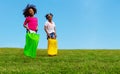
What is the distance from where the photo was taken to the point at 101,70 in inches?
502

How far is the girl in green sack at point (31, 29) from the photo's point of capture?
58.4 ft

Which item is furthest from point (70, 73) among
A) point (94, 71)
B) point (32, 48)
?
point (32, 48)

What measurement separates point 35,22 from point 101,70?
6948mm

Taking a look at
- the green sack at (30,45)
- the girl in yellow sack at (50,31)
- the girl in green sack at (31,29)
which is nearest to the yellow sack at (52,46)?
the girl in yellow sack at (50,31)

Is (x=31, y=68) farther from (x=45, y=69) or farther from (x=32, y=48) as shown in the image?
(x=32, y=48)

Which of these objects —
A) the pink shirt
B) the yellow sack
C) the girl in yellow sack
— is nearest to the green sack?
the pink shirt

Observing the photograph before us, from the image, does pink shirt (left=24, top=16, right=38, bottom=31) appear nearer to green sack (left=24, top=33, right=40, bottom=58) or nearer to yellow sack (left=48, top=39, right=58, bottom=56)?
green sack (left=24, top=33, right=40, bottom=58)

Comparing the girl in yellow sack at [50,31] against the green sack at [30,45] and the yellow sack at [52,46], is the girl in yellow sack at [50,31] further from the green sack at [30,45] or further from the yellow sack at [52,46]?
the green sack at [30,45]

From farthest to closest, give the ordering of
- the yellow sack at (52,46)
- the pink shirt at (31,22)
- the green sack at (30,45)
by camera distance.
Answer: the yellow sack at (52,46), the pink shirt at (31,22), the green sack at (30,45)

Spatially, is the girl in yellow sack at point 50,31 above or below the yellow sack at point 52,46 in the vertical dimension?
above

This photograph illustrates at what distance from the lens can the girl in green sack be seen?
701 inches

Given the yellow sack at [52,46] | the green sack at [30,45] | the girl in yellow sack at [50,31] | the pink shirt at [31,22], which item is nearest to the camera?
the green sack at [30,45]

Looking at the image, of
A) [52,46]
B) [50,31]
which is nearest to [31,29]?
[52,46]

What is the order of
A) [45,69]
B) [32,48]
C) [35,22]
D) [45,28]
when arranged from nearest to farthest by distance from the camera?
1. [45,69]
2. [32,48]
3. [35,22]
4. [45,28]
